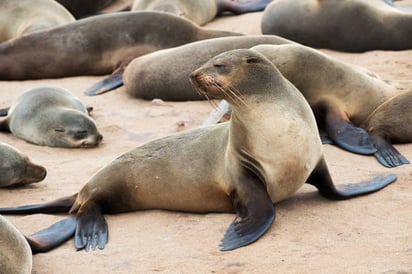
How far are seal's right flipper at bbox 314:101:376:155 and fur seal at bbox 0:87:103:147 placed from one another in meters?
1.63

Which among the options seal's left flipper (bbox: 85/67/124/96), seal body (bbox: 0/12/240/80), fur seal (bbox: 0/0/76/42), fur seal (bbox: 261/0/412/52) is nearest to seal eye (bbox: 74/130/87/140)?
seal's left flipper (bbox: 85/67/124/96)

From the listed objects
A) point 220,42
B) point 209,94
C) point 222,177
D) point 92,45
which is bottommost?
point 92,45

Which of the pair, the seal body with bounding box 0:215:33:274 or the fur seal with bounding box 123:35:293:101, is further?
the fur seal with bounding box 123:35:293:101

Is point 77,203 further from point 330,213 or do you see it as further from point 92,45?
point 92,45

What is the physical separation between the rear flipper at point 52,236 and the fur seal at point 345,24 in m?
4.91

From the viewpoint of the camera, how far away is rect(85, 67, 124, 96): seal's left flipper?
909 cm

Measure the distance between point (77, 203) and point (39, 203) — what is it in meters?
0.35

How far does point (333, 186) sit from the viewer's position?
17.2 ft

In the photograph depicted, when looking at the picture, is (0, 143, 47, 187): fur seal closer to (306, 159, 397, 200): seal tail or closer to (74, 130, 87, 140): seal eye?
(74, 130, 87, 140): seal eye

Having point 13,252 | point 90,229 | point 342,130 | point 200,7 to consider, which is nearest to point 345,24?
point 200,7

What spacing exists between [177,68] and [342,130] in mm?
2349

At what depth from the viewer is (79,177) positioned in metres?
6.34

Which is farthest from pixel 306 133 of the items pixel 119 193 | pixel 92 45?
pixel 92 45

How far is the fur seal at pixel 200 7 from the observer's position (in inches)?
450
